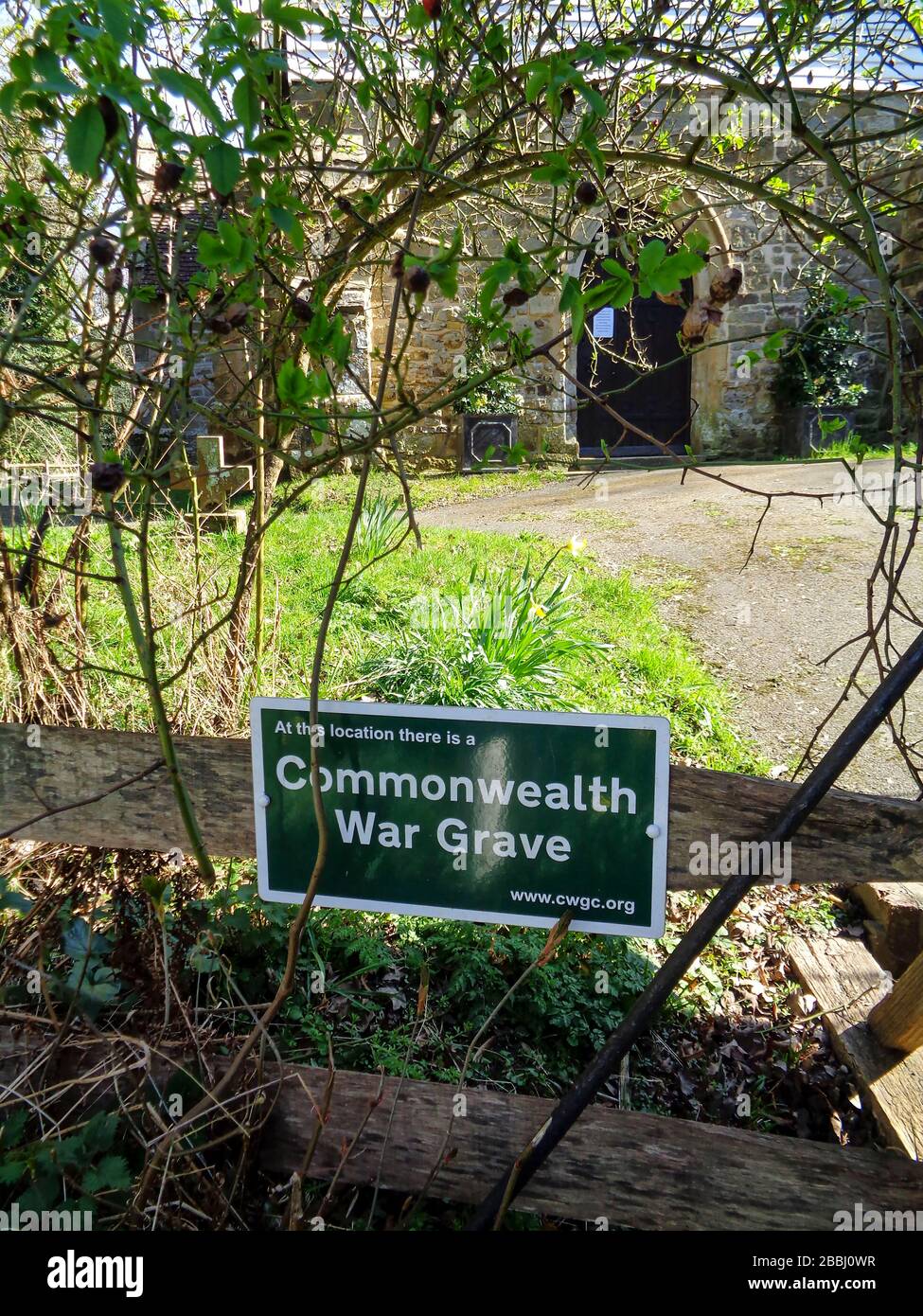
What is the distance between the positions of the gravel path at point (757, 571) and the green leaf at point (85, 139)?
7.26ft

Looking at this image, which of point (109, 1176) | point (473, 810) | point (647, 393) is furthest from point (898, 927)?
point (647, 393)

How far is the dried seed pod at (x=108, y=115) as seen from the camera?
115cm

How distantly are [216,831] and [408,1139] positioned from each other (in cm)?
75

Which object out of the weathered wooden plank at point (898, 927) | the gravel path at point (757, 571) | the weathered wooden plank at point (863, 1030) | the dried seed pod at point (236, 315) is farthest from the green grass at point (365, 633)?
the dried seed pod at point (236, 315)

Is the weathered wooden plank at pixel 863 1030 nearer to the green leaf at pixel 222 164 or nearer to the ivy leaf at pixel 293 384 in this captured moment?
the ivy leaf at pixel 293 384

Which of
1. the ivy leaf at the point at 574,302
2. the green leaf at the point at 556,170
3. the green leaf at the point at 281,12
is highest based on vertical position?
the green leaf at the point at 281,12

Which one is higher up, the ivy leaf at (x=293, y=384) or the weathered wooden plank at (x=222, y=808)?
the ivy leaf at (x=293, y=384)

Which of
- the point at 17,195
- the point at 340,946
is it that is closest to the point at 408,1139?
the point at 340,946

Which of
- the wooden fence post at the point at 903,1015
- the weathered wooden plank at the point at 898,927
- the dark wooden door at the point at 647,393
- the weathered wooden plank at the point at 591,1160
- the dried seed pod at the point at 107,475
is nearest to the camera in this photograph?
the dried seed pod at the point at 107,475

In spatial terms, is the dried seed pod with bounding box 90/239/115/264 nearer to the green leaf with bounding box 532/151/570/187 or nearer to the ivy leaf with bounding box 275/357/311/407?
the ivy leaf with bounding box 275/357/311/407

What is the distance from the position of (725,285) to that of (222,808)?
1333 millimetres

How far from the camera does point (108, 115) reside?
46.1 inches

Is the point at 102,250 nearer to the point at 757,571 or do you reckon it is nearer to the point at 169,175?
the point at 169,175
